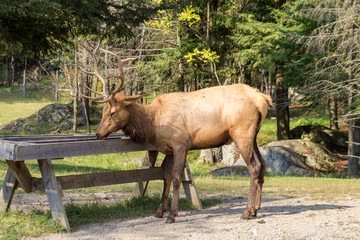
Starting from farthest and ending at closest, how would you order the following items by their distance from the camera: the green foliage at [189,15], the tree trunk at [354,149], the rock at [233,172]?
the green foliage at [189,15]
the tree trunk at [354,149]
the rock at [233,172]

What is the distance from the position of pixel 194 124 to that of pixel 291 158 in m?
12.2

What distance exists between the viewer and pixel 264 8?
841 inches

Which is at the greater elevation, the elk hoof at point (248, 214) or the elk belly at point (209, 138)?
the elk belly at point (209, 138)

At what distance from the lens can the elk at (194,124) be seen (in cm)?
667

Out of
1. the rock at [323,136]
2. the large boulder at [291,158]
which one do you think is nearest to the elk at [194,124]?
the large boulder at [291,158]

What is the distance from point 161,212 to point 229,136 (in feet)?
5.26

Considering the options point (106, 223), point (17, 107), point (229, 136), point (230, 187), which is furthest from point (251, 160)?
point (17, 107)

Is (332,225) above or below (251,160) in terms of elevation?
below

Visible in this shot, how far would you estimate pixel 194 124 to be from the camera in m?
6.88

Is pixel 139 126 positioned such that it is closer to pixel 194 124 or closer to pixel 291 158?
pixel 194 124

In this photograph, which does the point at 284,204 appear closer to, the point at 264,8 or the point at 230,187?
the point at 230,187

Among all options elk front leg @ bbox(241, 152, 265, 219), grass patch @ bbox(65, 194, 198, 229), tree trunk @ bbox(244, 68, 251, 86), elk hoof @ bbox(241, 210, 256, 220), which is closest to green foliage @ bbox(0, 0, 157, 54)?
grass patch @ bbox(65, 194, 198, 229)

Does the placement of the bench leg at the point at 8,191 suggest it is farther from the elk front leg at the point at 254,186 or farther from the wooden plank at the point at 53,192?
the elk front leg at the point at 254,186

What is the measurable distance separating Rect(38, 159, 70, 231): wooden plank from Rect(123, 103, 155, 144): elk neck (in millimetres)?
1286
